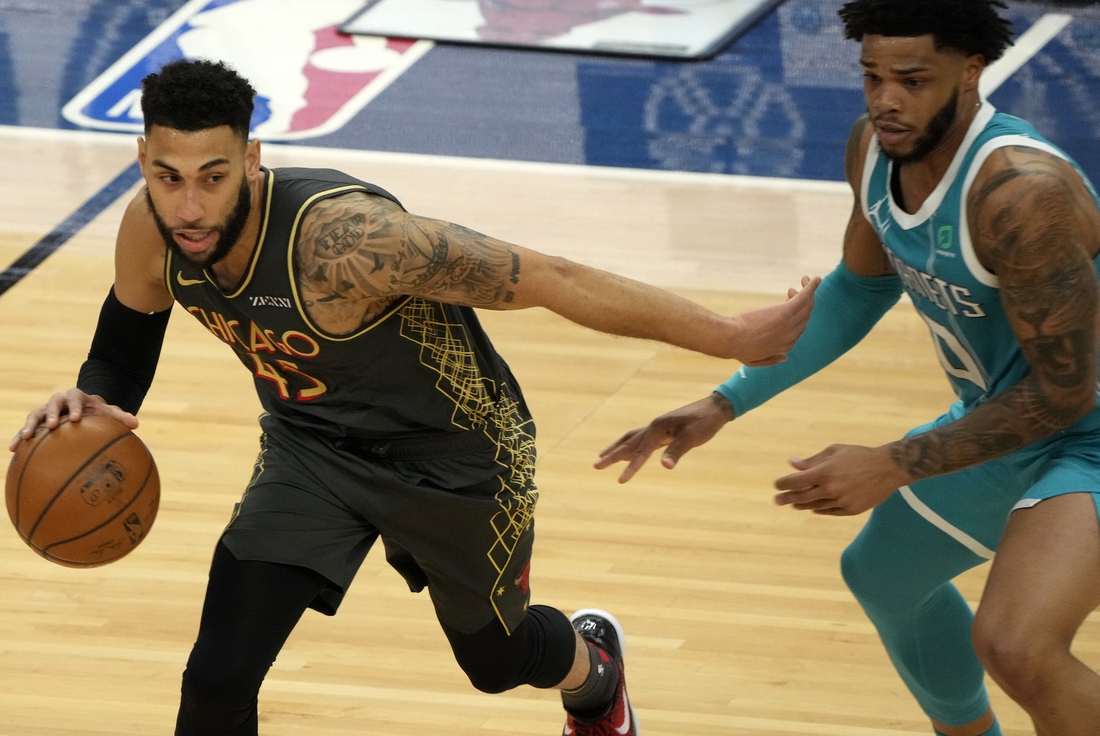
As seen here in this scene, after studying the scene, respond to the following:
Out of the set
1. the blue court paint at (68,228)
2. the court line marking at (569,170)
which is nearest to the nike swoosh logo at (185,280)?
the blue court paint at (68,228)

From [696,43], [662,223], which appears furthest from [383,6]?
[662,223]

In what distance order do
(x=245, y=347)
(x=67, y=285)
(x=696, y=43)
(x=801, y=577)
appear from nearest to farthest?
1. (x=245, y=347)
2. (x=801, y=577)
3. (x=67, y=285)
4. (x=696, y=43)

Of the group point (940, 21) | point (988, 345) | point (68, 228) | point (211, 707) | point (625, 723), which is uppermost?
point (940, 21)

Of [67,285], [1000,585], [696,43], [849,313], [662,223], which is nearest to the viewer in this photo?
[1000,585]

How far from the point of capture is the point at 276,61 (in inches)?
358

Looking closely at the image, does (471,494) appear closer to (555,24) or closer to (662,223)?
(662,223)

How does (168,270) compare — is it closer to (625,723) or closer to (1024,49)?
(625,723)

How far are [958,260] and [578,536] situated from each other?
2.14 metres

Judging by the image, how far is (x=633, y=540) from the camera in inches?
185

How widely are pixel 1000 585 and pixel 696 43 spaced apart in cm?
717

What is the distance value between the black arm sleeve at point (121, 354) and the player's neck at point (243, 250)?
1.14 ft

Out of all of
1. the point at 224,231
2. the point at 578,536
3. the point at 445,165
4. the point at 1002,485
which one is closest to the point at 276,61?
the point at 445,165

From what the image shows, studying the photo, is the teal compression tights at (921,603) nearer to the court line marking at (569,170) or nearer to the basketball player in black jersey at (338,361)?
the basketball player in black jersey at (338,361)

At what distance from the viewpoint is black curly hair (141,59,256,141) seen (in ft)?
9.18
